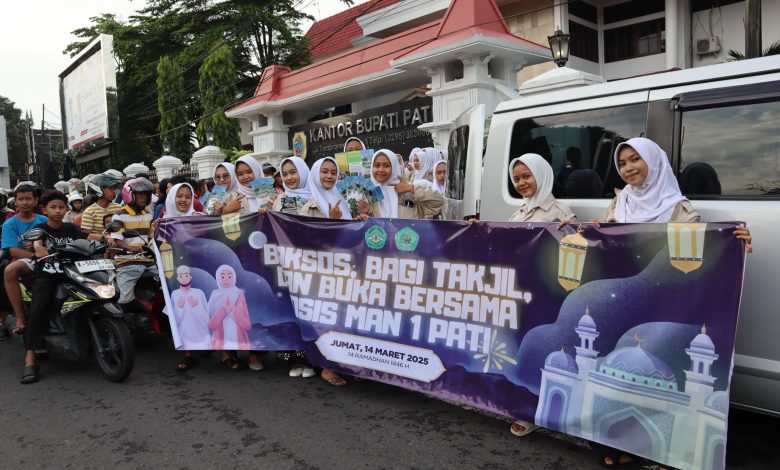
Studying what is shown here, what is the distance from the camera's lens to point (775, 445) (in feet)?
10.7

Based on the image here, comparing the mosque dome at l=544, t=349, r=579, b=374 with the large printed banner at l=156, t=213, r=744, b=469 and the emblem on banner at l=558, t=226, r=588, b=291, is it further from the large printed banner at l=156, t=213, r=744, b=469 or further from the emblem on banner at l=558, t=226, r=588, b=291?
the emblem on banner at l=558, t=226, r=588, b=291

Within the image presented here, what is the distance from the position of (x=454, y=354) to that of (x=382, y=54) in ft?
37.1

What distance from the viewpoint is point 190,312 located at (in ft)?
16.3

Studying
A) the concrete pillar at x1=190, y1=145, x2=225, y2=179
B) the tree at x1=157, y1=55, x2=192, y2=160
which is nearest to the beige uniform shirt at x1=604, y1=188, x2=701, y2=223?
the concrete pillar at x1=190, y1=145, x2=225, y2=179

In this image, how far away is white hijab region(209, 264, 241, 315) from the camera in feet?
15.8

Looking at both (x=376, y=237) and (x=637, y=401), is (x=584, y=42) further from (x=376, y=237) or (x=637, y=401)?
(x=637, y=401)

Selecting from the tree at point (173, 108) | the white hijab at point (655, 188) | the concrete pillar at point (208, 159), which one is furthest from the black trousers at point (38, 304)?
the tree at point (173, 108)

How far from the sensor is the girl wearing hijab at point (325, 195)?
470cm

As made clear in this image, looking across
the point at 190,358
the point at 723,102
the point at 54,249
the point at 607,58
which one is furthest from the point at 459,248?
the point at 607,58

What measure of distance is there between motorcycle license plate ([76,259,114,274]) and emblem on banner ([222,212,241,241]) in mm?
1093

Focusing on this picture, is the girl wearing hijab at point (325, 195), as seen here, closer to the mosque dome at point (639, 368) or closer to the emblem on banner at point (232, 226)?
the emblem on banner at point (232, 226)

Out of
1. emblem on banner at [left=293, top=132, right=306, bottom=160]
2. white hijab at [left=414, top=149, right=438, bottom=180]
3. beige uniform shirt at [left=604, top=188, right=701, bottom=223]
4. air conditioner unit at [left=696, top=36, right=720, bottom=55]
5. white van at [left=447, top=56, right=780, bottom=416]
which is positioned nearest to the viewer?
white van at [left=447, top=56, right=780, bottom=416]

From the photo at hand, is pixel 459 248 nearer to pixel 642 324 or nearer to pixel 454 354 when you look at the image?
pixel 454 354

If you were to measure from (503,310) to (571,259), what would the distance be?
1.68 ft
